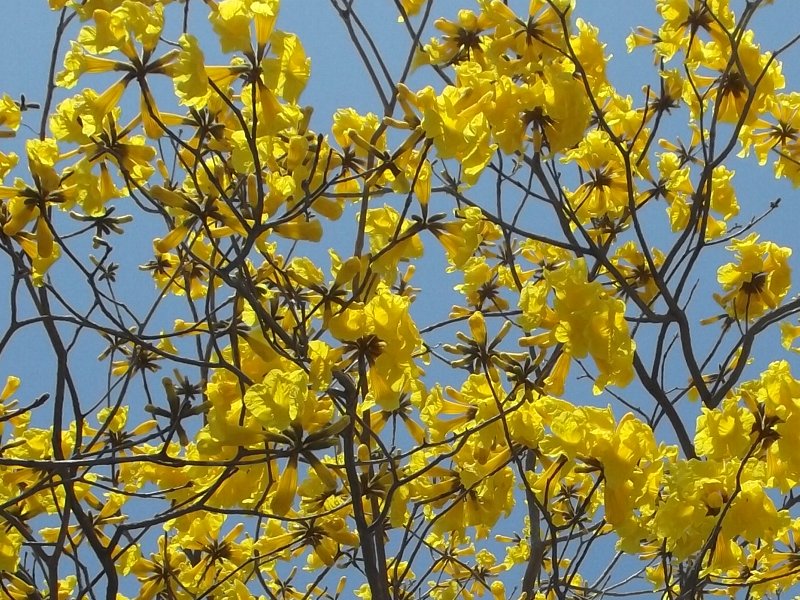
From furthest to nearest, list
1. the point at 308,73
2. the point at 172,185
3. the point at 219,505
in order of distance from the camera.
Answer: the point at 172,185, the point at 219,505, the point at 308,73

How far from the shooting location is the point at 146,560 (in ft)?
11.0

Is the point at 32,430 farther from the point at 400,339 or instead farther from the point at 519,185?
the point at 519,185

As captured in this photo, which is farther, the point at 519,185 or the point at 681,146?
the point at 681,146

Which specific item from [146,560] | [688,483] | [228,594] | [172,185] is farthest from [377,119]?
[146,560]

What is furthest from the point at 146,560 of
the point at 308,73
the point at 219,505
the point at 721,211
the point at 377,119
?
the point at 721,211

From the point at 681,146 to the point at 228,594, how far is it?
2714 millimetres

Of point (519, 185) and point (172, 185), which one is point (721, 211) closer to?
point (519, 185)

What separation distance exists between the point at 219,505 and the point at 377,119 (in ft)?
4.14

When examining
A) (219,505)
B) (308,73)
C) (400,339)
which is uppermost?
(308,73)

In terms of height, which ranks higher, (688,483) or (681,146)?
(681,146)

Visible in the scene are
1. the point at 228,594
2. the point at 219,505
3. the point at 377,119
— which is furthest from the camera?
the point at 228,594

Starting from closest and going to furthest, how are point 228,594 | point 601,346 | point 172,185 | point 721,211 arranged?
point 601,346, point 228,594, point 172,185, point 721,211

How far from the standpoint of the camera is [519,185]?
3.10 m

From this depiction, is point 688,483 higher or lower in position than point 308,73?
lower
